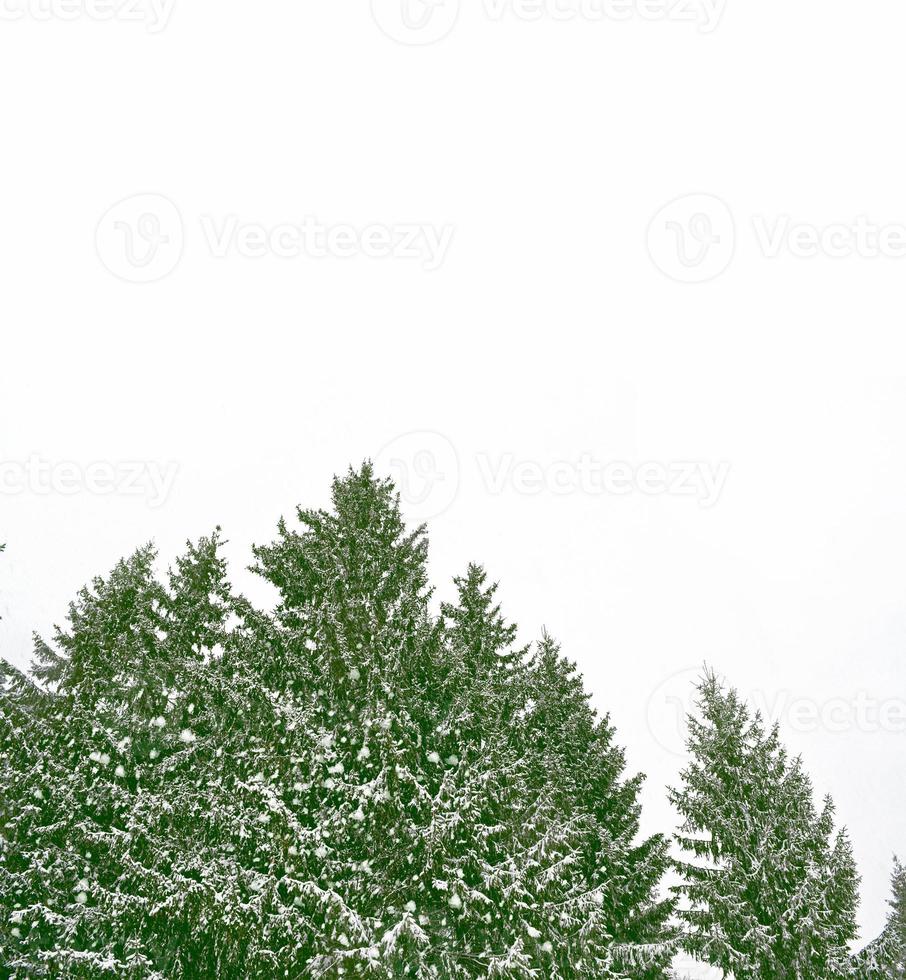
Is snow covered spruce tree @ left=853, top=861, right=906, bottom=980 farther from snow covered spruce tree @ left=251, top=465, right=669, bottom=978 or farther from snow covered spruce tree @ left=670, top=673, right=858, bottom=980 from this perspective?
snow covered spruce tree @ left=251, top=465, right=669, bottom=978

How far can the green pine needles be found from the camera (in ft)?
26.9

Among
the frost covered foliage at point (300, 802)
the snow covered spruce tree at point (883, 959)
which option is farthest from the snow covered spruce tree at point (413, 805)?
the snow covered spruce tree at point (883, 959)

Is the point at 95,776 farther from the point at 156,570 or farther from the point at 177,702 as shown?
the point at 156,570

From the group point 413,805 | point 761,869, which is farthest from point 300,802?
point 761,869

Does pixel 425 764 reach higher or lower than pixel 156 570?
lower

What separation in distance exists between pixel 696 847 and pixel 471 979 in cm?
686

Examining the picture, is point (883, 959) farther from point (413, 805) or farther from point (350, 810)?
point (350, 810)

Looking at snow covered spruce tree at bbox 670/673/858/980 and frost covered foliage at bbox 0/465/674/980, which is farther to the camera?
snow covered spruce tree at bbox 670/673/858/980

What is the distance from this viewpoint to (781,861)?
11.8 m

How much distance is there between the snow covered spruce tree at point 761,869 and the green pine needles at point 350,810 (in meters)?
Answer: 0.04

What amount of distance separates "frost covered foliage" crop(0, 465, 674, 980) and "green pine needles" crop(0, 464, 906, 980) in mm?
37

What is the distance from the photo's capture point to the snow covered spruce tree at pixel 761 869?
10969 mm

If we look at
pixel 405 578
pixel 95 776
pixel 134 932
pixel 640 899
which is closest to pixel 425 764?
pixel 405 578

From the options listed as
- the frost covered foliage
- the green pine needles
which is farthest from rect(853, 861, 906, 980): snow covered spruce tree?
the frost covered foliage
